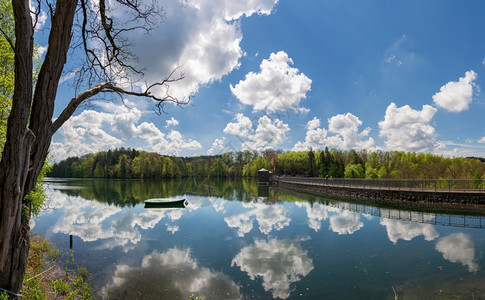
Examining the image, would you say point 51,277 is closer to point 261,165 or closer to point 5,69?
point 5,69

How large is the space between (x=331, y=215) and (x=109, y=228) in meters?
16.8

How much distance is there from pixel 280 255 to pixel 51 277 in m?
8.45

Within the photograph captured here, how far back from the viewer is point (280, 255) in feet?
37.3

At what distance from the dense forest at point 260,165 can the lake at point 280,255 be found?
30903 millimetres

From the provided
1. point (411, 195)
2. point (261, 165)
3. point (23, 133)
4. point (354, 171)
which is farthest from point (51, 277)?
point (261, 165)

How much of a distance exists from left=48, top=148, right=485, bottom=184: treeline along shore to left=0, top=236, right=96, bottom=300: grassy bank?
1789 inches

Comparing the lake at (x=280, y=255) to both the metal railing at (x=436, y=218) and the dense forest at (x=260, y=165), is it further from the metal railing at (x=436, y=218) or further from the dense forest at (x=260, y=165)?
the dense forest at (x=260, y=165)

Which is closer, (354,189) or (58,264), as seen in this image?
(58,264)

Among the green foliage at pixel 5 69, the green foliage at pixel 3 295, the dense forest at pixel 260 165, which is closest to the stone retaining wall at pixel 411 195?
the dense forest at pixel 260 165

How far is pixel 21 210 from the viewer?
4566 millimetres

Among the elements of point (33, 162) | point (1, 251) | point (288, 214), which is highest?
point (33, 162)

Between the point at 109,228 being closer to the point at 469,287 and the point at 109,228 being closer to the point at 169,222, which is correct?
the point at 169,222

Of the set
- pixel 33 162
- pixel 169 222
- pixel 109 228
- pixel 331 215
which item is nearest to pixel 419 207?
pixel 331 215

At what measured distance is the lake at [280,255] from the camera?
8055mm
